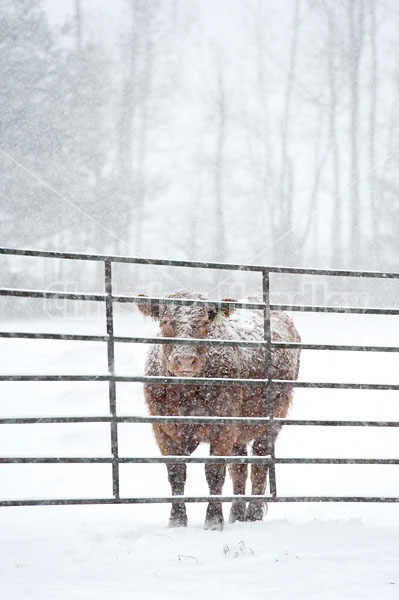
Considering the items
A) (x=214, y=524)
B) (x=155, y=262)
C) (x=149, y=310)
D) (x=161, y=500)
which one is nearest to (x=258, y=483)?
(x=214, y=524)

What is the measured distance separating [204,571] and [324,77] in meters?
22.8

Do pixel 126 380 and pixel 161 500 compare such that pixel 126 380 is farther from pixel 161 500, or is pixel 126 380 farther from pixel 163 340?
pixel 161 500

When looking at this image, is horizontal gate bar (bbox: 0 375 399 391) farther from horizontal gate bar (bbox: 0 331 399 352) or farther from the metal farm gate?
horizontal gate bar (bbox: 0 331 399 352)

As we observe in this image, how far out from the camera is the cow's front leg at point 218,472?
516cm

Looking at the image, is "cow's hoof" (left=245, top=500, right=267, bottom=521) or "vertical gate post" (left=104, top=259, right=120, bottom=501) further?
"cow's hoof" (left=245, top=500, right=267, bottom=521)

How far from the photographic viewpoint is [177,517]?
5.20 m

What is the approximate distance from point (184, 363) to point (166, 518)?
1.60 m

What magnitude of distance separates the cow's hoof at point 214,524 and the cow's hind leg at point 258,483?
0.95m

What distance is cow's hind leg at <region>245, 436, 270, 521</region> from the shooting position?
6.10 metres

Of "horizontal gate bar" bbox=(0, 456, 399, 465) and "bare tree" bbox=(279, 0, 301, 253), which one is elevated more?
"bare tree" bbox=(279, 0, 301, 253)

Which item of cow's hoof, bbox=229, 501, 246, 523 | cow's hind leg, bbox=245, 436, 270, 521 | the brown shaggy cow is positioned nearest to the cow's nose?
the brown shaggy cow

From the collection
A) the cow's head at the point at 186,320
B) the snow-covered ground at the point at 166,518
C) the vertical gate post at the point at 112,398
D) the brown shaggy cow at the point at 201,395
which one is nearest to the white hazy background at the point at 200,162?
the snow-covered ground at the point at 166,518

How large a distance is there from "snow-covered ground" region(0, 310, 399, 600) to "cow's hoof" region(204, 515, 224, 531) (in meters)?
0.11

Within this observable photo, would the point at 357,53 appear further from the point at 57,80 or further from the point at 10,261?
the point at 10,261
